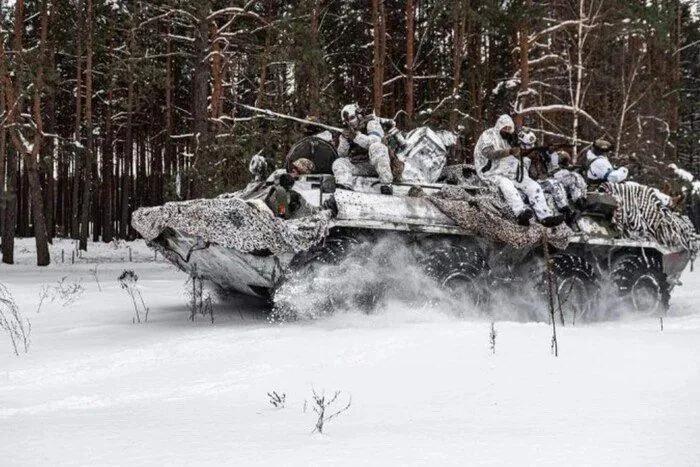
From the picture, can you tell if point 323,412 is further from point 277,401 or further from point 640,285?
point 640,285

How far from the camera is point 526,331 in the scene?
6.71m

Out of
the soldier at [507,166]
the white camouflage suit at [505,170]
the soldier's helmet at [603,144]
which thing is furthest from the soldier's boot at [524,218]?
the soldier's helmet at [603,144]

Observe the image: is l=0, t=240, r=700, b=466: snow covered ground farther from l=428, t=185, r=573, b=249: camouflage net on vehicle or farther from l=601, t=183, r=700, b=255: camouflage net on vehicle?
l=601, t=183, r=700, b=255: camouflage net on vehicle

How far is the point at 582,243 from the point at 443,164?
2.04 m

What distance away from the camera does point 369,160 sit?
31.6 feet

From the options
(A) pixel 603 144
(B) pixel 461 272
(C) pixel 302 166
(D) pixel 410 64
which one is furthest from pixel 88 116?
(B) pixel 461 272

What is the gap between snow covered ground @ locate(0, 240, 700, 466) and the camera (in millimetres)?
3424

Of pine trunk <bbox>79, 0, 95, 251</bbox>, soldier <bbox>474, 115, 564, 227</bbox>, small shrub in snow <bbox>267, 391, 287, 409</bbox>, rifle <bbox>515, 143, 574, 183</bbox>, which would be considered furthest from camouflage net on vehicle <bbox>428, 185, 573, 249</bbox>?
pine trunk <bbox>79, 0, 95, 251</bbox>

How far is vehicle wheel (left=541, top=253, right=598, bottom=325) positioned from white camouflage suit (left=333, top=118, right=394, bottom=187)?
2510 mm

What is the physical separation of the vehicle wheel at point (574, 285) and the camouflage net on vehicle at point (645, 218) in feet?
2.71

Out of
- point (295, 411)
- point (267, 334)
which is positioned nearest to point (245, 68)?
point (267, 334)

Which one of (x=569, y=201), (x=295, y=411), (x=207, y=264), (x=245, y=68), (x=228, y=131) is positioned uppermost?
(x=245, y=68)

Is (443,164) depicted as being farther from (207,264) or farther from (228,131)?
(228,131)

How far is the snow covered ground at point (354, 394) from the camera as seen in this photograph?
3.42 meters
